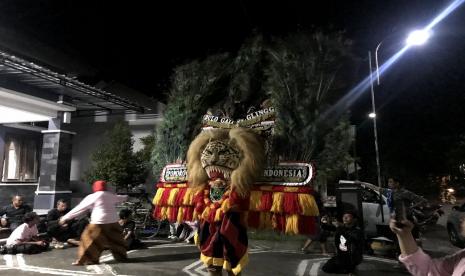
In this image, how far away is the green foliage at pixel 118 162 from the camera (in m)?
10.3

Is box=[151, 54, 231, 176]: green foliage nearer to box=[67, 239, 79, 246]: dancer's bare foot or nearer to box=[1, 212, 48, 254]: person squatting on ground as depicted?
box=[1, 212, 48, 254]: person squatting on ground

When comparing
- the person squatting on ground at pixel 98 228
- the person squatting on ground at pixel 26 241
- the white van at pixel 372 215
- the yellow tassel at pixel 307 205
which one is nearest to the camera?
the yellow tassel at pixel 307 205

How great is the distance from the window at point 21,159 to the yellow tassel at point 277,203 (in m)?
12.1

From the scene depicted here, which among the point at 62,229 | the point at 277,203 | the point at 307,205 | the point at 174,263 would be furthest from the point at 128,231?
the point at 307,205

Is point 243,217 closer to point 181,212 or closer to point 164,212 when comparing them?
point 181,212

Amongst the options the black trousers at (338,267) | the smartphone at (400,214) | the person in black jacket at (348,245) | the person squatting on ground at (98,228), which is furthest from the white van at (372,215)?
the smartphone at (400,214)

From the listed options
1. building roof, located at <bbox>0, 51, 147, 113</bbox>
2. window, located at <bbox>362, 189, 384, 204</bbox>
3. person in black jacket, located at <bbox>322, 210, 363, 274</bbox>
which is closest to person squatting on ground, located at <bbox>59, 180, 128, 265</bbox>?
person in black jacket, located at <bbox>322, 210, 363, 274</bbox>

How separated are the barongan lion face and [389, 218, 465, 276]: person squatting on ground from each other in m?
1.94

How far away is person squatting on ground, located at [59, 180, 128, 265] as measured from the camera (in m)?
5.23

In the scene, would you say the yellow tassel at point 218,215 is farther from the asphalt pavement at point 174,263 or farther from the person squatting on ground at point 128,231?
the person squatting on ground at point 128,231

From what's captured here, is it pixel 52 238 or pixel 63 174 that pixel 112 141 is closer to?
pixel 63 174

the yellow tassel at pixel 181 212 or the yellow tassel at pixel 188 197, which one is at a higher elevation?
the yellow tassel at pixel 188 197

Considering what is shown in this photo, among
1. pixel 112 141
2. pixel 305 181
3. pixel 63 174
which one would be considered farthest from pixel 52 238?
pixel 305 181

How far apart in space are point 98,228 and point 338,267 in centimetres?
357
